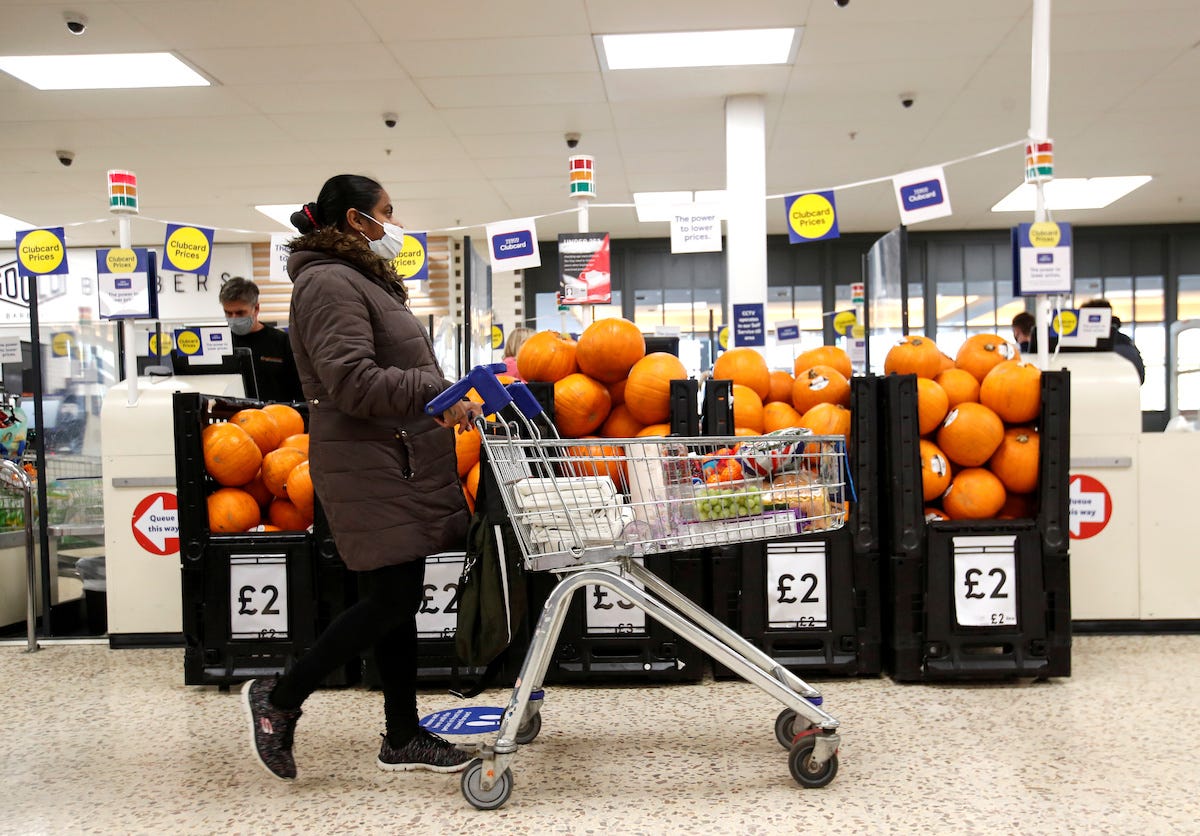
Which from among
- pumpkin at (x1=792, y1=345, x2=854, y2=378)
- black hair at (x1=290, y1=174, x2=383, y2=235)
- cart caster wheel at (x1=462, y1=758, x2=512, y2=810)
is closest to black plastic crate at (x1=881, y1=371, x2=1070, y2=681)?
pumpkin at (x1=792, y1=345, x2=854, y2=378)

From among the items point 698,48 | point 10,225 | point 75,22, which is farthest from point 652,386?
point 10,225

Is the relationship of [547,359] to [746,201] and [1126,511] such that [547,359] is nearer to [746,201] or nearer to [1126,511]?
[1126,511]

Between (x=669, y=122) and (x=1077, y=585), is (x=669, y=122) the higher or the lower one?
the higher one

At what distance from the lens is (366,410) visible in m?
2.09

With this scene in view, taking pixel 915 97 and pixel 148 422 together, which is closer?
pixel 148 422

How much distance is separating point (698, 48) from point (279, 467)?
4682 mm

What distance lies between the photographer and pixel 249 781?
2.41 metres

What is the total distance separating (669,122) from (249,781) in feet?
22.3

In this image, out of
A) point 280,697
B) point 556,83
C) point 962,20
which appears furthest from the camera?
point 556,83

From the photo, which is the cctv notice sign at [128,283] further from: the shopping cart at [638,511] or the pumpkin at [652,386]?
the shopping cart at [638,511]

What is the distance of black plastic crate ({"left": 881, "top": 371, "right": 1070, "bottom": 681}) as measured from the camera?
305 cm

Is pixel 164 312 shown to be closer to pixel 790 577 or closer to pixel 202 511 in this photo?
pixel 202 511

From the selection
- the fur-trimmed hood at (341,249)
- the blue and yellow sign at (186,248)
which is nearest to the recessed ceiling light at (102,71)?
the blue and yellow sign at (186,248)

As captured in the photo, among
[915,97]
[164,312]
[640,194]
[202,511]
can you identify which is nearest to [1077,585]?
[202,511]
